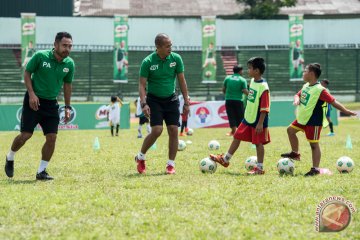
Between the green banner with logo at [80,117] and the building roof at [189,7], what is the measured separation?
25.7 meters

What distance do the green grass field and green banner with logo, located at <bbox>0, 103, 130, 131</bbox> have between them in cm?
1662

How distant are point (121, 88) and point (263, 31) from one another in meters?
13.0

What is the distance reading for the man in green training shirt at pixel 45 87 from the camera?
9.39 meters

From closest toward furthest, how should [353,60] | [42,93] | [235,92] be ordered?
1. [42,93]
2. [235,92]
3. [353,60]

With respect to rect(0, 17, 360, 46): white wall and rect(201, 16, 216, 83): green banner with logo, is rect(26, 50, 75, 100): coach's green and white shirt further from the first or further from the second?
rect(0, 17, 360, 46): white wall

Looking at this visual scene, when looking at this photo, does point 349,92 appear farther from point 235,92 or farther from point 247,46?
point 235,92

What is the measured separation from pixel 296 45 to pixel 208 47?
598 centimetres

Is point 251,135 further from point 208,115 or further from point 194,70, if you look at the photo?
point 194,70

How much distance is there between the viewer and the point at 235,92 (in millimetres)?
18938

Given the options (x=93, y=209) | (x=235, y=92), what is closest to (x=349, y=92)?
(x=235, y=92)

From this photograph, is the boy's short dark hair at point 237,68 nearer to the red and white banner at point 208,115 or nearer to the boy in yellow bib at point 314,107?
the boy in yellow bib at point 314,107

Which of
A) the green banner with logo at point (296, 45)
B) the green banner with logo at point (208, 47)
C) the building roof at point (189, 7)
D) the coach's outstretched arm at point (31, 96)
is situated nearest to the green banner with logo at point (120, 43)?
the green banner with logo at point (208, 47)

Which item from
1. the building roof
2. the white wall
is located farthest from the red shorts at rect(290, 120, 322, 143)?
the building roof

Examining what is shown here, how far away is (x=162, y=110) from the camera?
10.4 m
